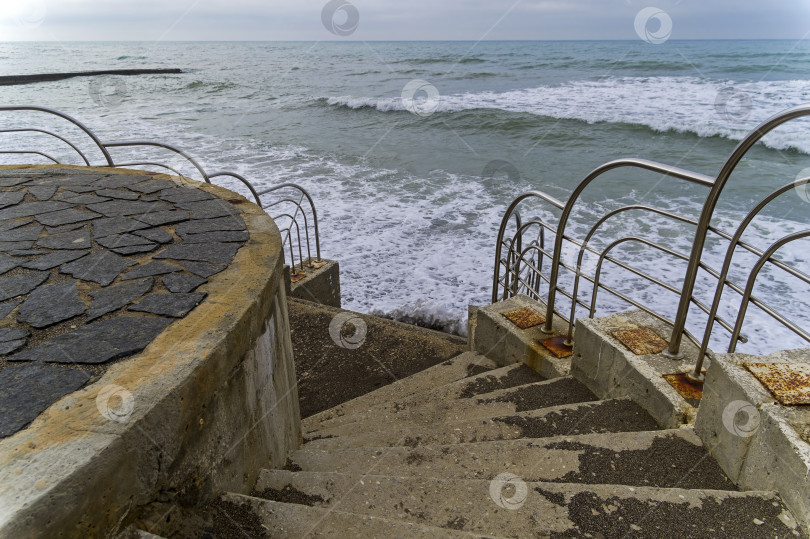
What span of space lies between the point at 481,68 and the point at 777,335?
34.2m

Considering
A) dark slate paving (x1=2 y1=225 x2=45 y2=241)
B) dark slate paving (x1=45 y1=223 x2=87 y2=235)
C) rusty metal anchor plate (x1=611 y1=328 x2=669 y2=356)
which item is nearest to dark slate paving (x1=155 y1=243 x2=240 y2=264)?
dark slate paving (x1=45 y1=223 x2=87 y2=235)

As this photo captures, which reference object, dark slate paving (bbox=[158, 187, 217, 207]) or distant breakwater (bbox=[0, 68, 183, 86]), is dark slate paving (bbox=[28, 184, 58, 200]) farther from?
distant breakwater (bbox=[0, 68, 183, 86])

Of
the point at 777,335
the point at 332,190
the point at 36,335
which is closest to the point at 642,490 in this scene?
the point at 36,335

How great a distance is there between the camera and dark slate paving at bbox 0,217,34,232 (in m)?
3.24

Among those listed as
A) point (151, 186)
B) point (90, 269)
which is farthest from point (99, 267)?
point (151, 186)

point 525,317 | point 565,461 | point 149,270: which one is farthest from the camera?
point 525,317

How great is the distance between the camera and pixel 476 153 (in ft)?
53.2

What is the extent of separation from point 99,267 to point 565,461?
2427 millimetres

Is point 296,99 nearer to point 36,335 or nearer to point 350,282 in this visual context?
point 350,282

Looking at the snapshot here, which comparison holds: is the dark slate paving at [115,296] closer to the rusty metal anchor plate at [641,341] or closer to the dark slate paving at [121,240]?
the dark slate paving at [121,240]

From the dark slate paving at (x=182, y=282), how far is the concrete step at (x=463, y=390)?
4.59 ft

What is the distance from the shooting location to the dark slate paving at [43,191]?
386cm

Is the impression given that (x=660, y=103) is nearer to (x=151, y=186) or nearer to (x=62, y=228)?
(x=151, y=186)

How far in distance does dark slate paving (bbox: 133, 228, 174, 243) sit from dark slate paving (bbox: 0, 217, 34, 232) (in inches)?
33.8
